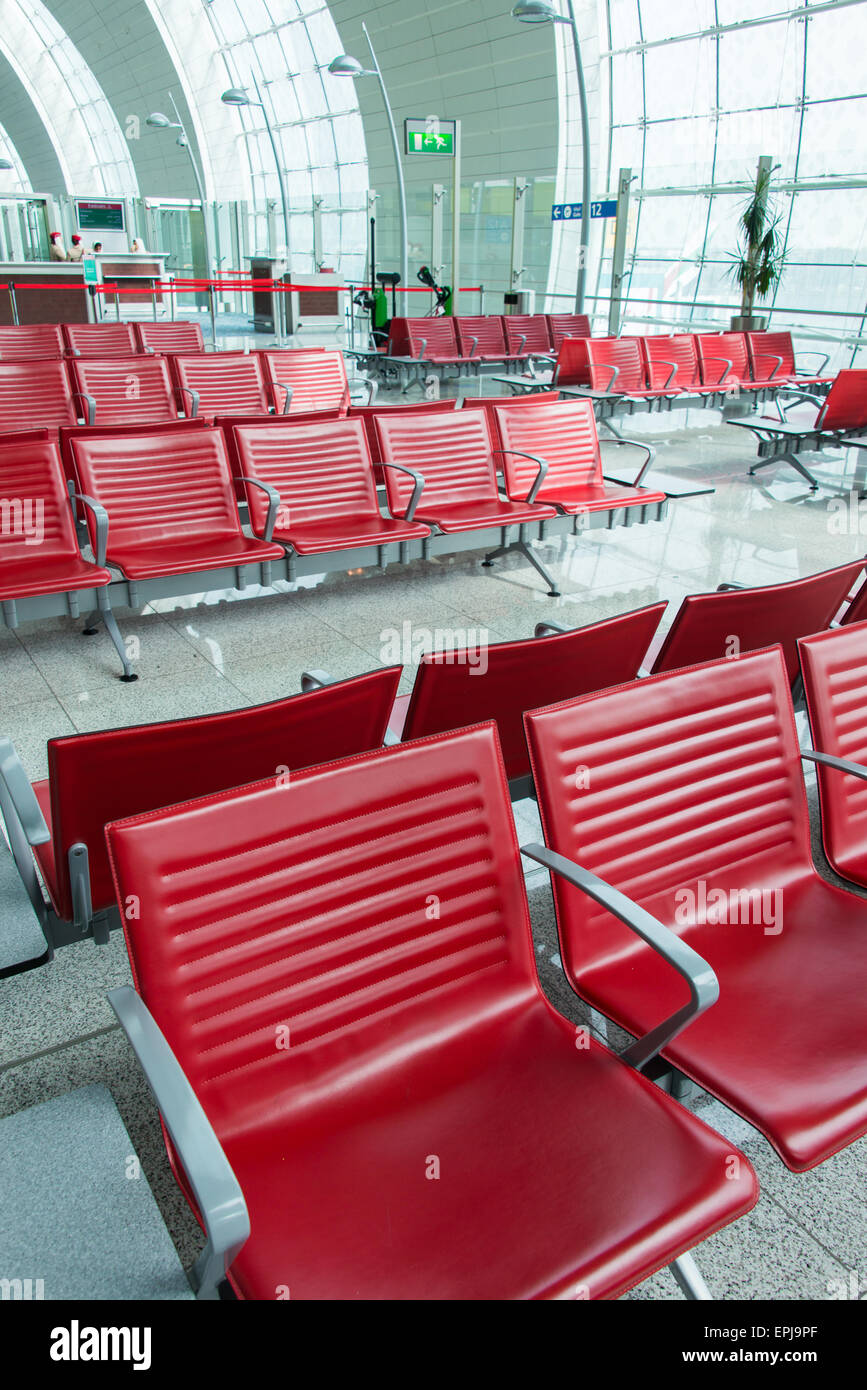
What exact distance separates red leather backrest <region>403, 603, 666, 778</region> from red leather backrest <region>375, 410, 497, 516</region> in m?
2.66

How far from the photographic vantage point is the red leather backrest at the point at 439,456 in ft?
15.6

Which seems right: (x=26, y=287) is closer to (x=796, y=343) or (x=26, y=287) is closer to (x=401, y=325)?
(x=401, y=325)

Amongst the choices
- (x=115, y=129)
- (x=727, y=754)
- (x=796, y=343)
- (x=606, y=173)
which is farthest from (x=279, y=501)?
(x=115, y=129)

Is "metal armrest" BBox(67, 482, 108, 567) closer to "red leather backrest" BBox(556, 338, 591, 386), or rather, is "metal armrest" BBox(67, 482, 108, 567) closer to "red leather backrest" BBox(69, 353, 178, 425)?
"red leather backrest" BBox(69, 353, 178, 425)

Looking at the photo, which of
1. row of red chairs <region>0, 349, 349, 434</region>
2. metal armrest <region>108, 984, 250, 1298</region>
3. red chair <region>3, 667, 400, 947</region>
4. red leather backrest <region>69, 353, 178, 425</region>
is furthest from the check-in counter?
metal armrest <region>108, 984, 250, 1298</region>

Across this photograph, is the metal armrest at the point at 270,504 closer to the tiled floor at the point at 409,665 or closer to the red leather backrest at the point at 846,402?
the tiled floor at the point at 409,665

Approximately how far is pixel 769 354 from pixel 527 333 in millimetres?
2892

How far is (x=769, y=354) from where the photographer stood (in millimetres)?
10094

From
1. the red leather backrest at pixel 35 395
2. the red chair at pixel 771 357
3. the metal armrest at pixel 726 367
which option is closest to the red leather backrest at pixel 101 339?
the red leather backrest at pixel 35 395

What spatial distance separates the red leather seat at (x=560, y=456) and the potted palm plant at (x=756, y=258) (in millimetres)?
6389

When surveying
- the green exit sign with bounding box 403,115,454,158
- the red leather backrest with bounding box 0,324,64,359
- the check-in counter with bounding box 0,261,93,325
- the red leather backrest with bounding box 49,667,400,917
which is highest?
the green exit sign with bounding box 403,115,454,158

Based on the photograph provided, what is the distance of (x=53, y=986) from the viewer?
2135 millimetres

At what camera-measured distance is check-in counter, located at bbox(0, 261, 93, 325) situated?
11.4 metres
